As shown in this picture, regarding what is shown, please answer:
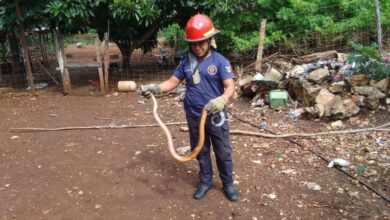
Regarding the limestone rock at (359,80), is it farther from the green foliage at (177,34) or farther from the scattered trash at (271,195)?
the green foliage at (177,34)

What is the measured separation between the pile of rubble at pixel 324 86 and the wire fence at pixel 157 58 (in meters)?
1.10

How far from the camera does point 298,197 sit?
376 cm

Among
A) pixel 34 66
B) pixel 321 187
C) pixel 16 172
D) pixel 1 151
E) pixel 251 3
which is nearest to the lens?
pixel 321 187

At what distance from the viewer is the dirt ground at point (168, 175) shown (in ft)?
11.9

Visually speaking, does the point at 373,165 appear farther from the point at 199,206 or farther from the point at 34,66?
the point at 34,66

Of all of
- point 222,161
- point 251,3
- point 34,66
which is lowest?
point 34,66

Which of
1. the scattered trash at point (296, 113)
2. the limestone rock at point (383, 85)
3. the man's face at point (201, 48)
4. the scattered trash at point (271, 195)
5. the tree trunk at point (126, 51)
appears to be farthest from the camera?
the tree trunk at point (126, 51)

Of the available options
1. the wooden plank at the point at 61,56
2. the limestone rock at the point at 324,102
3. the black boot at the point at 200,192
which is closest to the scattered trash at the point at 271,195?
the black boot at the point at 200,192

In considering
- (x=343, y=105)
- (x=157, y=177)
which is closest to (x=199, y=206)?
(x=157, y=177)

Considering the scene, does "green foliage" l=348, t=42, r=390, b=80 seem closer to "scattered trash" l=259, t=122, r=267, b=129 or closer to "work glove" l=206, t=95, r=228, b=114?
"scattered trash" l=259, t=122, r=267, b=129

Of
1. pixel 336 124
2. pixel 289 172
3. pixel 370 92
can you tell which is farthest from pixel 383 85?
pixel 289 172

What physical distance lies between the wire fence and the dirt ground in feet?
9.17

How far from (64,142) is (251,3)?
5223 millimetres

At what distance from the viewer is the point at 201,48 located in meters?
3.32
